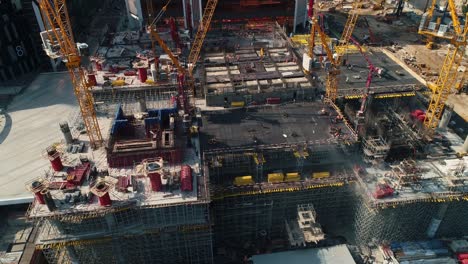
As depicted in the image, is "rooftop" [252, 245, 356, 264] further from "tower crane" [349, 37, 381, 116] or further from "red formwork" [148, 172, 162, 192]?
"tower crane" [349, 37, 381, 116]

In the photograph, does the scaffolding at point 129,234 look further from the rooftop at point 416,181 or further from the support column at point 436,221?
the support column at point 436,221

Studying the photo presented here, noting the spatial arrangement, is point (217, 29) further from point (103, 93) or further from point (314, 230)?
point (314, 230)

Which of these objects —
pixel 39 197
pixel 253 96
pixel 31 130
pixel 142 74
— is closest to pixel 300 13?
pixel 253 96

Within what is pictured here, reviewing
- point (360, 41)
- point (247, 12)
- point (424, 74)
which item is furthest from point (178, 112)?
point (360, 41)

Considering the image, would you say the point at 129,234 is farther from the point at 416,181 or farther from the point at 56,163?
the point at 416,181

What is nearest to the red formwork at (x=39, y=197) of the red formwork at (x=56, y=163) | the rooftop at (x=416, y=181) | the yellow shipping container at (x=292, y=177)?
the red formwork at (x=56, y=163)

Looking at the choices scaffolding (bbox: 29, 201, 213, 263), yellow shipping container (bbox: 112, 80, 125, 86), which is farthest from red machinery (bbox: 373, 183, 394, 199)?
yellow shipping container (bbox: 112, 80, 125, 86)
